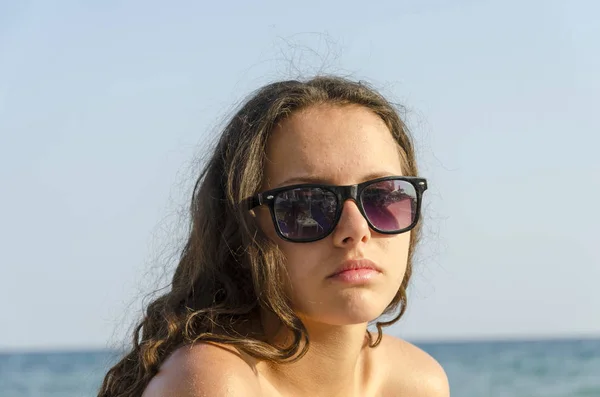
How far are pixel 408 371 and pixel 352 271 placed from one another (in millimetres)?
1267

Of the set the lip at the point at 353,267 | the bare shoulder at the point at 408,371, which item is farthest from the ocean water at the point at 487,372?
the lip at the point at 353,267

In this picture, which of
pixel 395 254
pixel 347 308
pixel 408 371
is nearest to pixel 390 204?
pixel 395 254

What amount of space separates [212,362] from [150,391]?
0.25 meters

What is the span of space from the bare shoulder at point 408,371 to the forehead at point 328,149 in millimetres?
1157

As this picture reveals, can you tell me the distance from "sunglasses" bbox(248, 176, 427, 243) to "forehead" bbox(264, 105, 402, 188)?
5 centimetres

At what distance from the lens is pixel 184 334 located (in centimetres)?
320

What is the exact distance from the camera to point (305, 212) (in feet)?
10.5

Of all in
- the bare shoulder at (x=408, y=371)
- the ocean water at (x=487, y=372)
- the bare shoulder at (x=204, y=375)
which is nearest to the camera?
the bare shoulder at (x=204, y=375)

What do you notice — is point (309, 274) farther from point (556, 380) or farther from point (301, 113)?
point (556, 380)

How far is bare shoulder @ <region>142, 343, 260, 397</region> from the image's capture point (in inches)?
117

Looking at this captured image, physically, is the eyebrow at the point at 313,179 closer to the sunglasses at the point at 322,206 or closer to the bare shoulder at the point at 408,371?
the sunglasses at the point at 322,206

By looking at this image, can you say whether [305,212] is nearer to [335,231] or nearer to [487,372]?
[335,231]

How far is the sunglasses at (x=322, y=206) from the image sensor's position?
3178 millimetres

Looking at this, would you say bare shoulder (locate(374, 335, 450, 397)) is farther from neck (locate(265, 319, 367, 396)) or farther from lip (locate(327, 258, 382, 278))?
lip (locate(327, 258, 382, 278))
